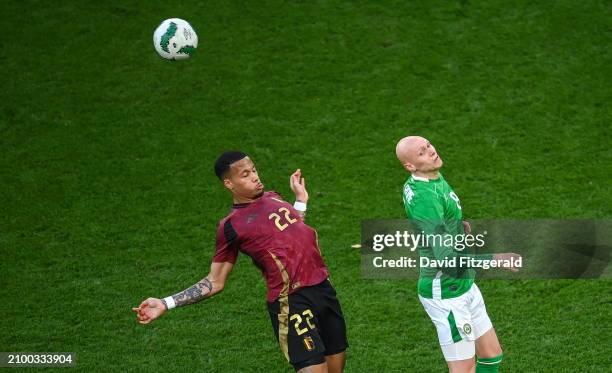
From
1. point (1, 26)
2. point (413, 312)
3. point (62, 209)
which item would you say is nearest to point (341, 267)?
point (413, 312)

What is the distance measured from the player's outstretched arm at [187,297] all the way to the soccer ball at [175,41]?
3095 mm

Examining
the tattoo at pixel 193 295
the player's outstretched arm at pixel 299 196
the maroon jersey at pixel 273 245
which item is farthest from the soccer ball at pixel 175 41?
the tattoo at pixel 193 295

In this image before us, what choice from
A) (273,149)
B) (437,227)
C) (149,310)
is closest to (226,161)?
(149,310)

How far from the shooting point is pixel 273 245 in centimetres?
626

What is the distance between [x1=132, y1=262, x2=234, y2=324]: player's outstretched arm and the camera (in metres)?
5.99

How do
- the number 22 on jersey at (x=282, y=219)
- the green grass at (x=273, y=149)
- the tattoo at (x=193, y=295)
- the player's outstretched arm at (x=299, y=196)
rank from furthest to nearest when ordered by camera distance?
the green grass at (x=273, y=149) → the player's outstretched arm at (x=299, y=196) → the number 22 on jersey at (x=282, y=219) → the tattoo at (x=193, y=295)

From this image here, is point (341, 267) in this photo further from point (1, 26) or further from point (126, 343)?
point (1, 26)

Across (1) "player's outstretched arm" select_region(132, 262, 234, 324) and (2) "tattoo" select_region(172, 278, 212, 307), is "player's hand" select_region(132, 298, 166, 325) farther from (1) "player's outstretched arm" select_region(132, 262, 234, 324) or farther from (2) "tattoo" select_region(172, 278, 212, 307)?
(2) "tattoo" select_region(172, 278, 212, 307)

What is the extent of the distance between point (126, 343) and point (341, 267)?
2.18m

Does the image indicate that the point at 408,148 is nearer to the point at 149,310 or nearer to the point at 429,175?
the point at 429,175

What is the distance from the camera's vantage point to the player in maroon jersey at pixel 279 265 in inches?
245

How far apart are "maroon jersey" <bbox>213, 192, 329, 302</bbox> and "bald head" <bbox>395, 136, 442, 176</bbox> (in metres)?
0.88

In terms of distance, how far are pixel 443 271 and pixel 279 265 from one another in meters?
1.15

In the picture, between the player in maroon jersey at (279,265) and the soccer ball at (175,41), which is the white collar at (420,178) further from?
the soccer ball at (175,41)
